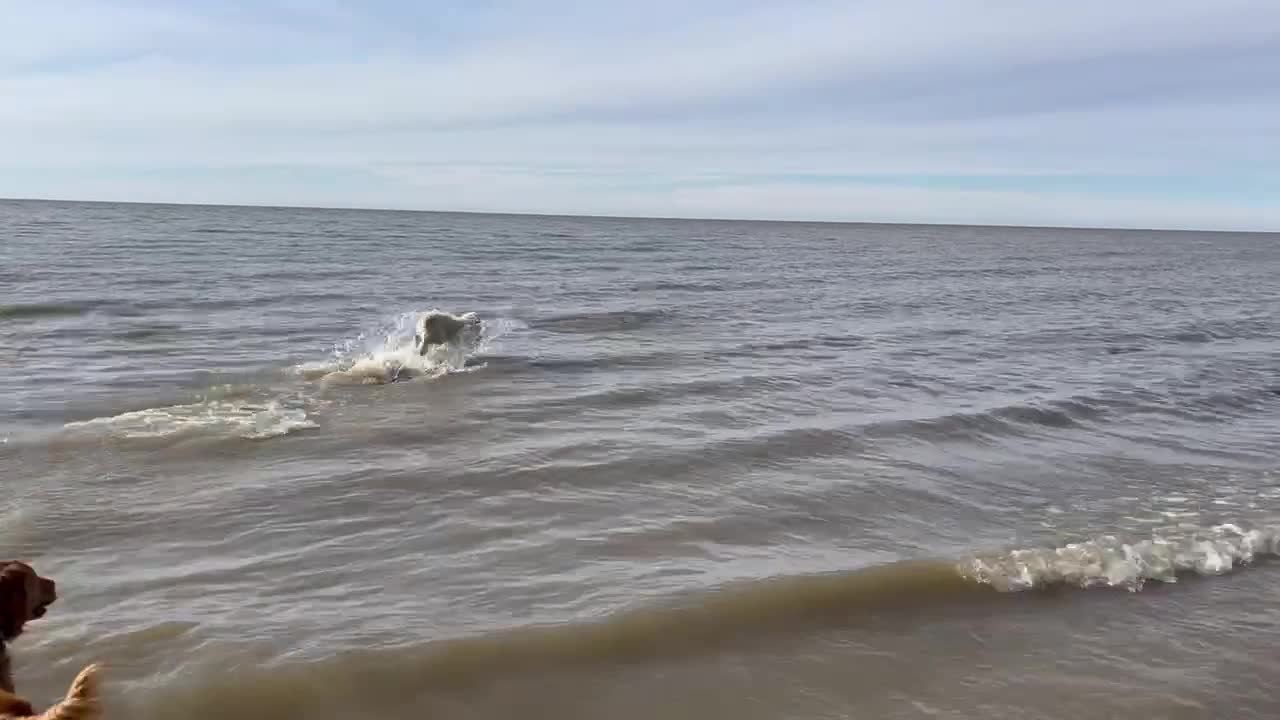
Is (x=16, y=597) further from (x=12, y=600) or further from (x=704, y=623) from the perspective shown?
(x=704, y=623)

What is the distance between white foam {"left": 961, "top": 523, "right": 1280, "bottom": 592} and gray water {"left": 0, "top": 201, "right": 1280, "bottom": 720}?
35 millimetres

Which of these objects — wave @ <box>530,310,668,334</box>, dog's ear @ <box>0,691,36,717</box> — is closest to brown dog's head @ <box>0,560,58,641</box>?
dog's ear @ <box>0,691,36,717</box>

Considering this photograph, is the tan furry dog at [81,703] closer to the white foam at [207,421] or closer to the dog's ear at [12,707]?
the dog's ear at [12,707]

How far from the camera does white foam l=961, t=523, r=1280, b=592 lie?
21.1 feet

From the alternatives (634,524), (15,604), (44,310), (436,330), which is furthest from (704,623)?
(44,310)

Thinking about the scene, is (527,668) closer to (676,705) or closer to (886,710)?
(676,705)

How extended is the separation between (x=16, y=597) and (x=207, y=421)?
260 inches

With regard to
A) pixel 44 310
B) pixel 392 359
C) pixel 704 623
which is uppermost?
pixel 44 310

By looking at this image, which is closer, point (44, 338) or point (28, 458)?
point (28, 458)

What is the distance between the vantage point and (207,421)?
10281mm

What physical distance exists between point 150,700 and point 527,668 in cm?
195

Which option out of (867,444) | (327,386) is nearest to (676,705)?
(867,444)

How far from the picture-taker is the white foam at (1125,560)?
6426mm

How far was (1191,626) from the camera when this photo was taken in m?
5.79
